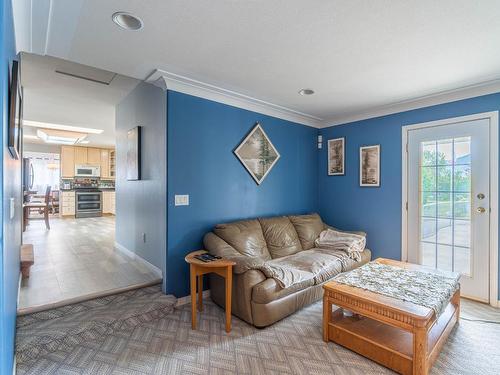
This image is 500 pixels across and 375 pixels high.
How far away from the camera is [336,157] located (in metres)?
4.38

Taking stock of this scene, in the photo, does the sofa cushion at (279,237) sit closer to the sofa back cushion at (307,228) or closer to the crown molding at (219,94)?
the sofa back cushion at (307,228)

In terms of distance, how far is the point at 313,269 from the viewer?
2.84 metres

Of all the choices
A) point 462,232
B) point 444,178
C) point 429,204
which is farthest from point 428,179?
point 462,232

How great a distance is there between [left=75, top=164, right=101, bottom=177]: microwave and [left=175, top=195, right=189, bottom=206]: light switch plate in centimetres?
774

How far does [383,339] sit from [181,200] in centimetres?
222

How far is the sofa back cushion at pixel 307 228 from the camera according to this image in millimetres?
3727

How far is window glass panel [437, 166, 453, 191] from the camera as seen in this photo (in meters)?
3.23

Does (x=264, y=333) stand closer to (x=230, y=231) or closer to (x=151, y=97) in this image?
(x=230, y=231)

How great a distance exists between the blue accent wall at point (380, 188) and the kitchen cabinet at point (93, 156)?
8.18 m

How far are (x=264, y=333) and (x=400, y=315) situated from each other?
1129 mm

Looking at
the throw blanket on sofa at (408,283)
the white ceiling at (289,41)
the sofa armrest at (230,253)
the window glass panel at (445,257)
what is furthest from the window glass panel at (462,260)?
the sofa armrest at (230,253)

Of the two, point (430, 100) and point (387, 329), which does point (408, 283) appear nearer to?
point (387, 329)

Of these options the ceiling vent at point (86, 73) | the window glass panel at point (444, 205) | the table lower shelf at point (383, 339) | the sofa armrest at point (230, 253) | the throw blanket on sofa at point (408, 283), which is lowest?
the table lower shelf at point (383, 339)

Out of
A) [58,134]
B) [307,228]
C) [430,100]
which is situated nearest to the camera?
[430,100]
